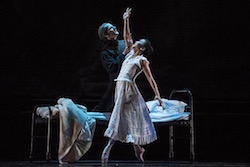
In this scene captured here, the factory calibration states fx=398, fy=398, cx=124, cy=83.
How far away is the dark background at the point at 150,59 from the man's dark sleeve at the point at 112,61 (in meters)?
0.85

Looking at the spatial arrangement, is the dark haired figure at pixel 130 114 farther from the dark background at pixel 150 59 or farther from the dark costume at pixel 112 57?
the dark background at pixel 150 59

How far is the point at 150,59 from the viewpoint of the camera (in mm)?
6434

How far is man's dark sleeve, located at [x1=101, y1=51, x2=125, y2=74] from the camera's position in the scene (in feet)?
17.8

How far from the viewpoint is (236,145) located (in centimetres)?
627

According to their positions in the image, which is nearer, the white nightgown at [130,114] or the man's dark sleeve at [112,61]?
the white nightgown at [130,114]

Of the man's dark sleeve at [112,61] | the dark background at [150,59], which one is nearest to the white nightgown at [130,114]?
the man's dark sleeve at [112,61]

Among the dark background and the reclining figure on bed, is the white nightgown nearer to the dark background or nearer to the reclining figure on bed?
the reclining figure on bed

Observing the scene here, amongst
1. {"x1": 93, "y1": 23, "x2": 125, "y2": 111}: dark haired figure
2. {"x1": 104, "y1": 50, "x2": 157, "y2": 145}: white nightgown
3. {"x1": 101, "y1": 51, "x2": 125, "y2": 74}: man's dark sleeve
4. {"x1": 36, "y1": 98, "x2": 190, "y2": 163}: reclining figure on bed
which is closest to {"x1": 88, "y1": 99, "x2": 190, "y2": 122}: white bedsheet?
{"x1": 36, "y1": 98, "x2": 190, "y2": 163}: reclining figure on bed

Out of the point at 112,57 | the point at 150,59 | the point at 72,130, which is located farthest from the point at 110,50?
the point at 72,130

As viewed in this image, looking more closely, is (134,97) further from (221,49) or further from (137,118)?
(221,49)

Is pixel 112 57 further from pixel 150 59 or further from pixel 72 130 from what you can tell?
pixel 72 130

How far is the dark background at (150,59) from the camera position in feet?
20.4

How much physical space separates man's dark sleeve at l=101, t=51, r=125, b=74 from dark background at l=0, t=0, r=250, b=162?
2.80 feet

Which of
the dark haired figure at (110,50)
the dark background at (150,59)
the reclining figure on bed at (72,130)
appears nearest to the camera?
the reclining figure on bed at (72,130)
